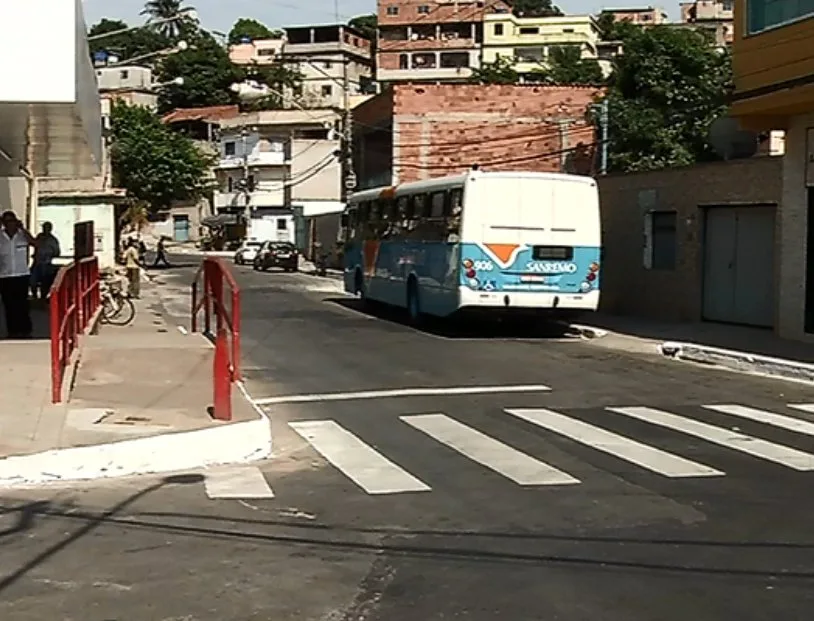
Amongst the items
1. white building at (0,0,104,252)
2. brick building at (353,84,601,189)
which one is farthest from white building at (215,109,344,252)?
white building at (0,0,104,252)

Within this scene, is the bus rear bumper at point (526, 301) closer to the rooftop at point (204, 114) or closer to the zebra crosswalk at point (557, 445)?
the zebra crosswalk at point (557, 445)

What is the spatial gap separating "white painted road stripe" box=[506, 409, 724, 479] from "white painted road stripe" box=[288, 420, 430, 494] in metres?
1.97

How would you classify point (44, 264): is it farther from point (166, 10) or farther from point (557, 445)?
A: point (166, 10)

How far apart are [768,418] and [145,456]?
22.0ft

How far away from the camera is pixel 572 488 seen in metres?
10.3

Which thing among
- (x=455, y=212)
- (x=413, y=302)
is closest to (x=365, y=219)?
(x=413, y=302)

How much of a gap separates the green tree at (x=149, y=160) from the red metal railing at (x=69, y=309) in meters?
45.7

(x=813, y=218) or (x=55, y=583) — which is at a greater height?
(x=813, y=218)

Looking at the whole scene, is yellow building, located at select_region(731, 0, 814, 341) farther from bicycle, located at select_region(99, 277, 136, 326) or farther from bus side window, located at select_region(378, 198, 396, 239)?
bicycle, located at select_region(99, 277, 136, 326)

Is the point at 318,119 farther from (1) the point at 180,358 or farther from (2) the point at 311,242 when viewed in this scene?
(1) the point at 180,358

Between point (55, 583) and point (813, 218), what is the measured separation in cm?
→ 1775

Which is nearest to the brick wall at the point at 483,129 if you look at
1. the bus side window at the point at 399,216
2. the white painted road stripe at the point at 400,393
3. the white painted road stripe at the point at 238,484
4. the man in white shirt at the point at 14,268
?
the bus side window at the point at 399,216

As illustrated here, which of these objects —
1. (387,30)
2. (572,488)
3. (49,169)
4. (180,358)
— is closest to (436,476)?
(572,488)

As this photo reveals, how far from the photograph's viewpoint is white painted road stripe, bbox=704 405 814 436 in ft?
44.7
